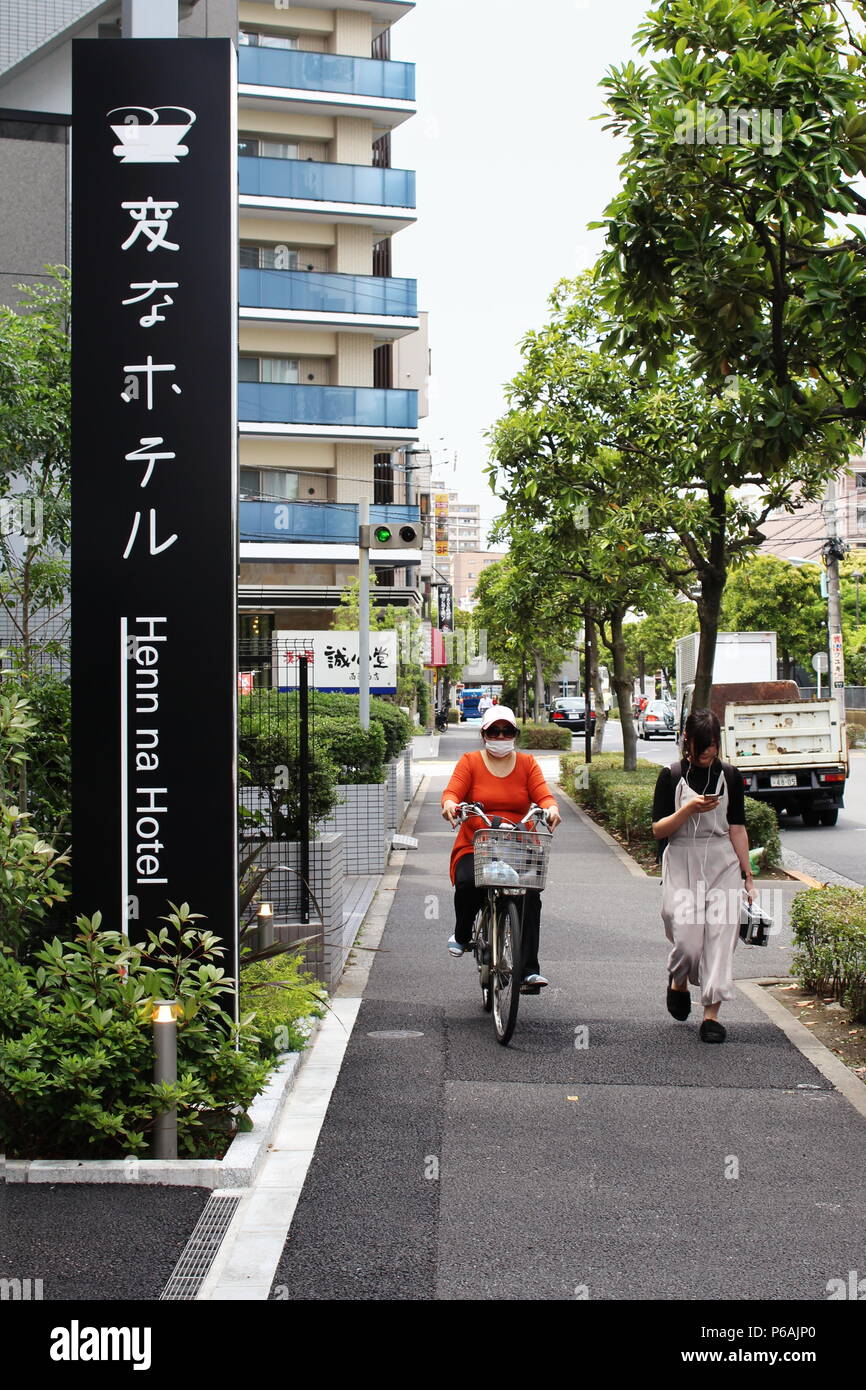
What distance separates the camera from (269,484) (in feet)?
119

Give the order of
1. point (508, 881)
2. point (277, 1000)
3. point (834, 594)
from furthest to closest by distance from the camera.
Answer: point (834, 594), point (508, 881), point (277, 1000)

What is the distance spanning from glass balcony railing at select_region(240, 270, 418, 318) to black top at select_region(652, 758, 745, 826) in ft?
99.2

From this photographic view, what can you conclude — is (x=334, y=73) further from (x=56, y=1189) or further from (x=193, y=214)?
(x=56, y=1189)

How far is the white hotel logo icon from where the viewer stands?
541 cm

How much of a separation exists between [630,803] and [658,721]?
3991cm

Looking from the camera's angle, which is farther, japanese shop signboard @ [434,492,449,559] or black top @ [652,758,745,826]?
japanese shop signboard @ [434,492,449,559]

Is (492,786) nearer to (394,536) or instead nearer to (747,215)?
(747,215)

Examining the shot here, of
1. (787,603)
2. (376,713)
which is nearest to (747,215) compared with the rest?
(376,713)

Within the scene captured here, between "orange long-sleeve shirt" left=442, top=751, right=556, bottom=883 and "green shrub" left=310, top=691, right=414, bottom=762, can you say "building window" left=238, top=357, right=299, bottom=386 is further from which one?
"orange long-sleeve shirt" left=442, top=751, right=556, bottom=883

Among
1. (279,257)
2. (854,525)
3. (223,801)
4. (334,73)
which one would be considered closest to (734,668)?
(279,257)

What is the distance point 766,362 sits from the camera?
7.18 m

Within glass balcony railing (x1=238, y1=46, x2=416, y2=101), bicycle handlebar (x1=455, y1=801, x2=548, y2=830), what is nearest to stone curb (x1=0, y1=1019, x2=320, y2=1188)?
bicycle handlebar (x1=455, y1=801, x2=548, y2=830)

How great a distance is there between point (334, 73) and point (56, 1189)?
119 feet

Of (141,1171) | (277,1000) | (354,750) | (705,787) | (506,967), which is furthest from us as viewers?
(354,750)
